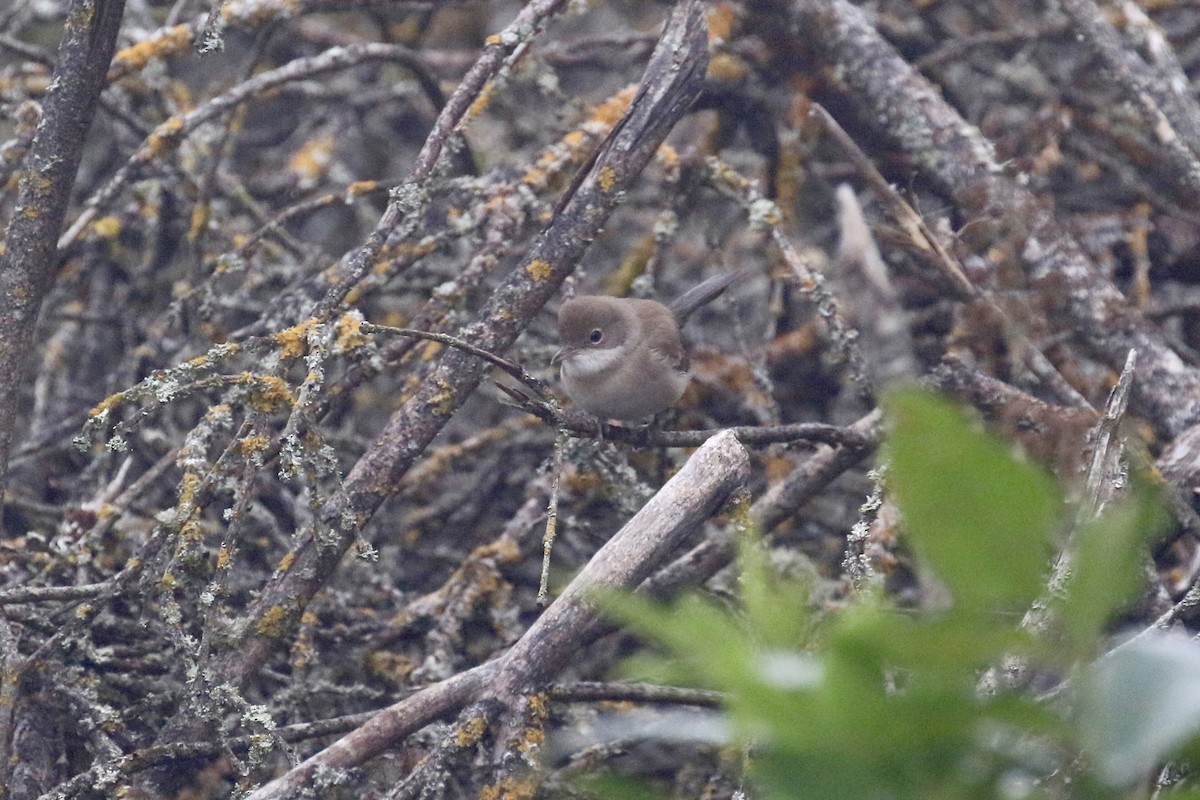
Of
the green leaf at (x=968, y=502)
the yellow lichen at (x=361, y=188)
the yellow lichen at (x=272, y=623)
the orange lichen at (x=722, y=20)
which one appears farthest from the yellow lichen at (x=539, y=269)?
the green leaf at (x=968, y=502)

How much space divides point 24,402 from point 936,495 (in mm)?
3620

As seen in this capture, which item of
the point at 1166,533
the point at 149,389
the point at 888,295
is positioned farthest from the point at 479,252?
the point at 1166,533

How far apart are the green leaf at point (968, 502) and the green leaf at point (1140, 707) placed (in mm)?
87

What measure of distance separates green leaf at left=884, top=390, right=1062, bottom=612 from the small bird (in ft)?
8.04

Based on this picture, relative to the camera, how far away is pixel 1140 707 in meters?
0.75

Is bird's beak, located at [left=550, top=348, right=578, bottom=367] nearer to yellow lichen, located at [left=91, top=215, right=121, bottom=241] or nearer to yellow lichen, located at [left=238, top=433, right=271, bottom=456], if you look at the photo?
yellow lichen, located at [left=238, top=433, right=271, bottom=456]

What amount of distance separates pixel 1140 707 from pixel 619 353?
A: 2.47 metres

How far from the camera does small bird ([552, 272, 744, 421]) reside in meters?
3.28

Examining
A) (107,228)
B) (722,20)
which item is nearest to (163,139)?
(107,228)

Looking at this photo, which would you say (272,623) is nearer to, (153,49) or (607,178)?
(607,178)

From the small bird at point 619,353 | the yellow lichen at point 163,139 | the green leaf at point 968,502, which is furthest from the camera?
the small bird at point 619,353

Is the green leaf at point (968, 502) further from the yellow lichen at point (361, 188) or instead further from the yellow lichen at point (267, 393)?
the yellow lichen at point (361, 188)

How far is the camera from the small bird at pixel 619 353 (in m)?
3.28

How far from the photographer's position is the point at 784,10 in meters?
3.63
